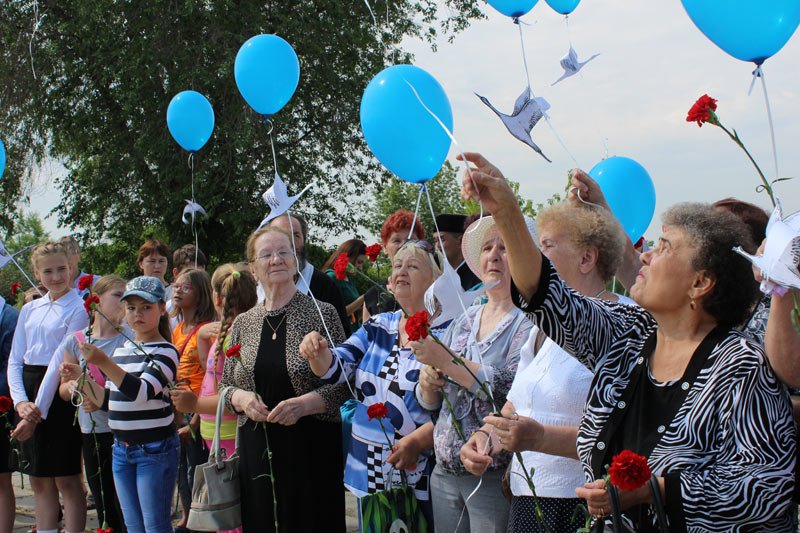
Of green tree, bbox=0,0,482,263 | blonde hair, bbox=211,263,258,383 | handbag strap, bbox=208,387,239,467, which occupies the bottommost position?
handbag strap, bbox=208,387,239,467

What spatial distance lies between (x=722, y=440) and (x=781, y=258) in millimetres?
534

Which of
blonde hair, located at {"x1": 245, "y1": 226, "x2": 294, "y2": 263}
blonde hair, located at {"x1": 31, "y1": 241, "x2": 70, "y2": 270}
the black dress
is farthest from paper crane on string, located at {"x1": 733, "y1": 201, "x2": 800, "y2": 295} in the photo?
blonde hair, located at {"x1": 31, "y1": 241, "x2": 70, "y2": 270}

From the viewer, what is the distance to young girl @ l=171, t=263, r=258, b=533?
153 inches

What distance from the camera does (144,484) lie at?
3.84 metres

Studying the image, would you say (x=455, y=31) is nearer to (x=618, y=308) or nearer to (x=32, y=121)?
(x=32, y=121)

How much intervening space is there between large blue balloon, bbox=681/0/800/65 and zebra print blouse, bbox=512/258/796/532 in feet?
2.94

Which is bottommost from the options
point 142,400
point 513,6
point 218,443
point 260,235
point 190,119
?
point 218,443

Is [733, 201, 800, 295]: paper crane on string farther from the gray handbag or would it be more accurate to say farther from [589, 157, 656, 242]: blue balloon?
the gray handbag

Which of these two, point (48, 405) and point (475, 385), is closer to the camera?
point (475, 385)

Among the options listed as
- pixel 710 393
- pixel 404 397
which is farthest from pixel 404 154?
pixel 710 393

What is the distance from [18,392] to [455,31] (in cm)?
1366

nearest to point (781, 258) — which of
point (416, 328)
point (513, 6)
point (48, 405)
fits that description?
point (416, 328)

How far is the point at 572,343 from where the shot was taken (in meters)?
1.97

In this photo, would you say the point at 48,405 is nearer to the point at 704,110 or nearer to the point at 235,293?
the point at 235,293
